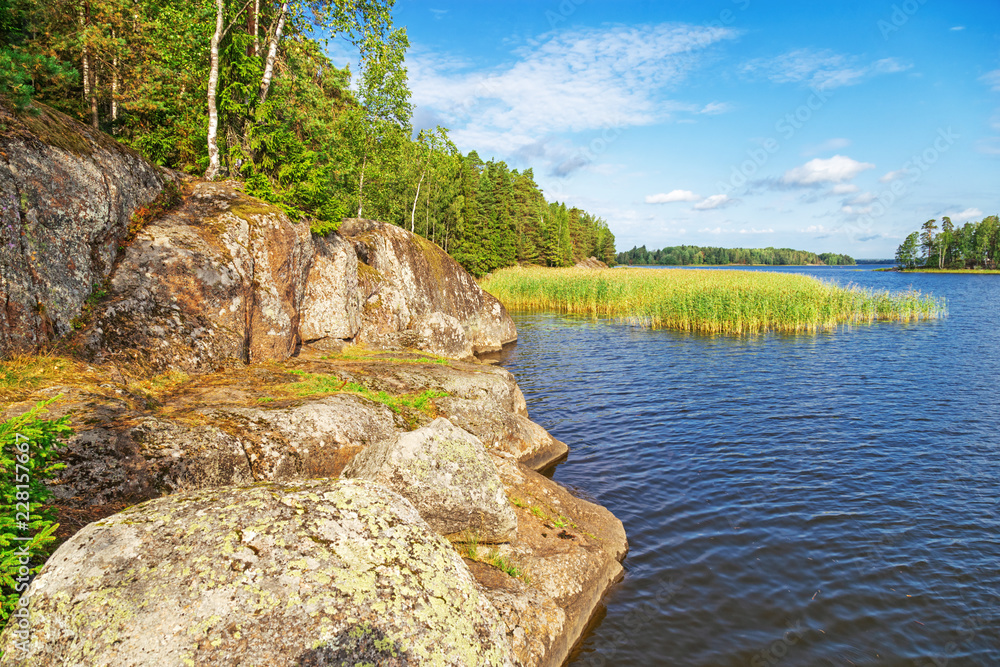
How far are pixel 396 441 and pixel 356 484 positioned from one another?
6.65 feet

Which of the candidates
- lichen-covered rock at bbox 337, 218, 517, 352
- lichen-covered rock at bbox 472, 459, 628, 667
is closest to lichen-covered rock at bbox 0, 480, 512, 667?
lichen-covered rock at bbox 472, 459, 628, 667

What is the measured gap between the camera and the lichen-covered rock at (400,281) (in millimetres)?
17234

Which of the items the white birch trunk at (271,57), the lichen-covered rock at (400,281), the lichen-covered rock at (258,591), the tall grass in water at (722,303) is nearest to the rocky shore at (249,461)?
the lichen-covered rock at (258,591)

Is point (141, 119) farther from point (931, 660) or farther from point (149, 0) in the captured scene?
point (931, 660)

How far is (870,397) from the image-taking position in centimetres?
1639

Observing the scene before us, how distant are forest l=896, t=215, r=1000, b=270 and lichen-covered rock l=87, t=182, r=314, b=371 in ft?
479

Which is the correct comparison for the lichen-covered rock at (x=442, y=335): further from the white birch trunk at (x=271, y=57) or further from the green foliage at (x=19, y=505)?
the green foliage at (x=19, y=505)

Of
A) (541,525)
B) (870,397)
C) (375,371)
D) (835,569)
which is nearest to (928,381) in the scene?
(870,397)

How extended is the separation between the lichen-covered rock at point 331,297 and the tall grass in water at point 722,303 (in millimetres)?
21461

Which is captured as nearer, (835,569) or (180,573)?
(180,573)

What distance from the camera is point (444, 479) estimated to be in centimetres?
683

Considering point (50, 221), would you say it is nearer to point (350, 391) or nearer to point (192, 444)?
point (192, 444)

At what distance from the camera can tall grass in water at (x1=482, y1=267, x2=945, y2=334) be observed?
29.2 m

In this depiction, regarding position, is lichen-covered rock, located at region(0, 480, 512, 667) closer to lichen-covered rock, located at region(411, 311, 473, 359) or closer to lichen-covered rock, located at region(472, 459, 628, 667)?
lichen-covered rock, located at region(472, 459, 628, 667)
